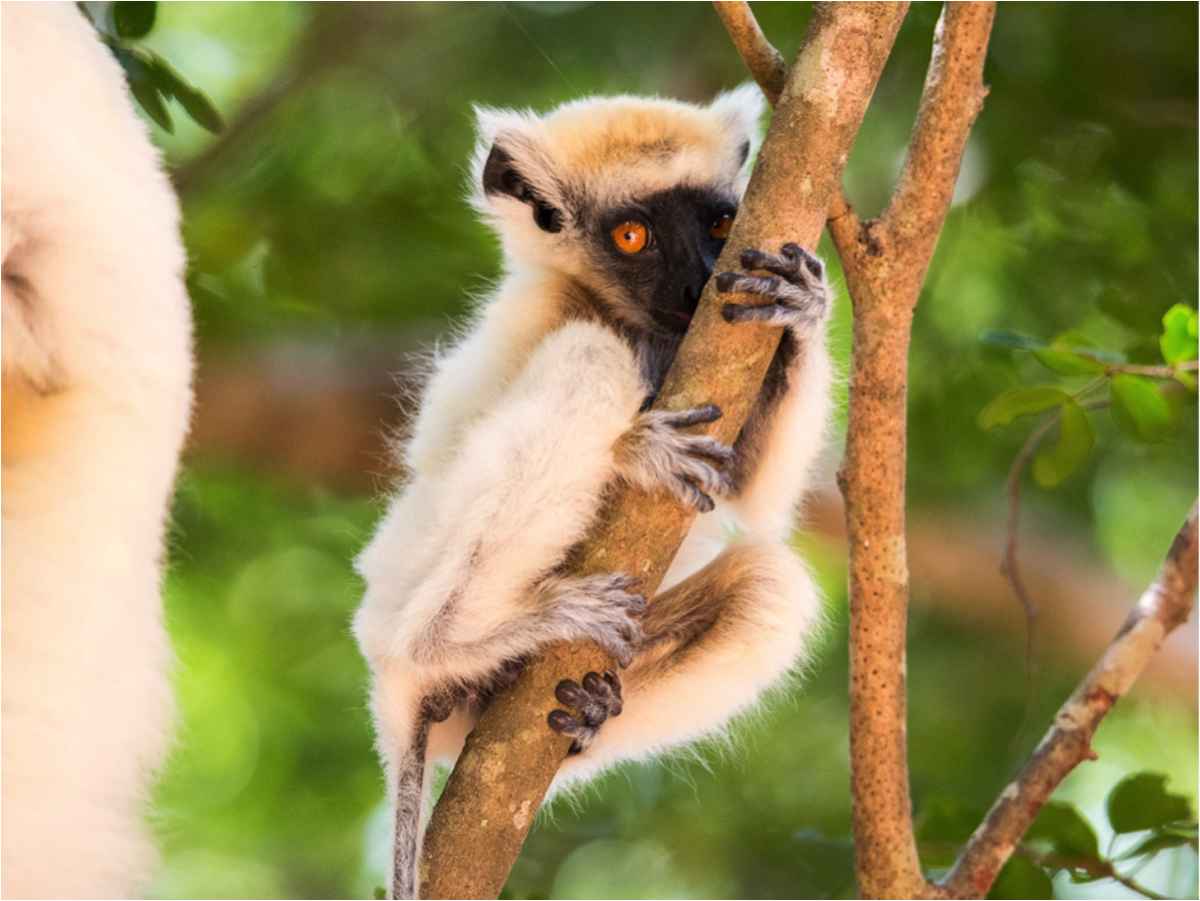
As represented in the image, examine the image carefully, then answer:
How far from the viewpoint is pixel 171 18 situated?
388 centimetres

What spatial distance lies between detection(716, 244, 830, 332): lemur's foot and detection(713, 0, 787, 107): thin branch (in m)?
0.36

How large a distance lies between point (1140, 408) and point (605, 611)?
1511mm

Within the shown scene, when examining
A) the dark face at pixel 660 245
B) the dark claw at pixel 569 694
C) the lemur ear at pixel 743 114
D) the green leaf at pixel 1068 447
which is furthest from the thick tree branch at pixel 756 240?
the lemur ear at pixel 743 114

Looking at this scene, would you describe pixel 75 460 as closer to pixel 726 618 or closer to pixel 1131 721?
pixel 726 618

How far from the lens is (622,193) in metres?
3.29

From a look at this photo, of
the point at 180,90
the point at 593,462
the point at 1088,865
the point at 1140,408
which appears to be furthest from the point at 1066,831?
the point at 180,90

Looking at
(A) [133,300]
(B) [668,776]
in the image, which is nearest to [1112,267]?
(B) [668,776]

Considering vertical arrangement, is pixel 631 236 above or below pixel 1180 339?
below

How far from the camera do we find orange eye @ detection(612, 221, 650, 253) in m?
3.19

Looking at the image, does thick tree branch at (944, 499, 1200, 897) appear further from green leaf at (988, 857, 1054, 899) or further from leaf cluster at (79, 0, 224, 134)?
leaf cluster at (79, 0, 224, 134)

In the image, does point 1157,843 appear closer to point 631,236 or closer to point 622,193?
point 631,236

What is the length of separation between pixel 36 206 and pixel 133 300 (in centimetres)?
14

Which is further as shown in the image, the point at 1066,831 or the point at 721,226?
the point at 721,226

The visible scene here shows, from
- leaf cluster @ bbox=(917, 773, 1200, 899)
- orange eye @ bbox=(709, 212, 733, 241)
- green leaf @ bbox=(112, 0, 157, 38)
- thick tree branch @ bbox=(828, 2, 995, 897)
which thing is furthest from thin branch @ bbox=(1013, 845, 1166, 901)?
green leaf @ bbox=(112, 0, 157, 38)
